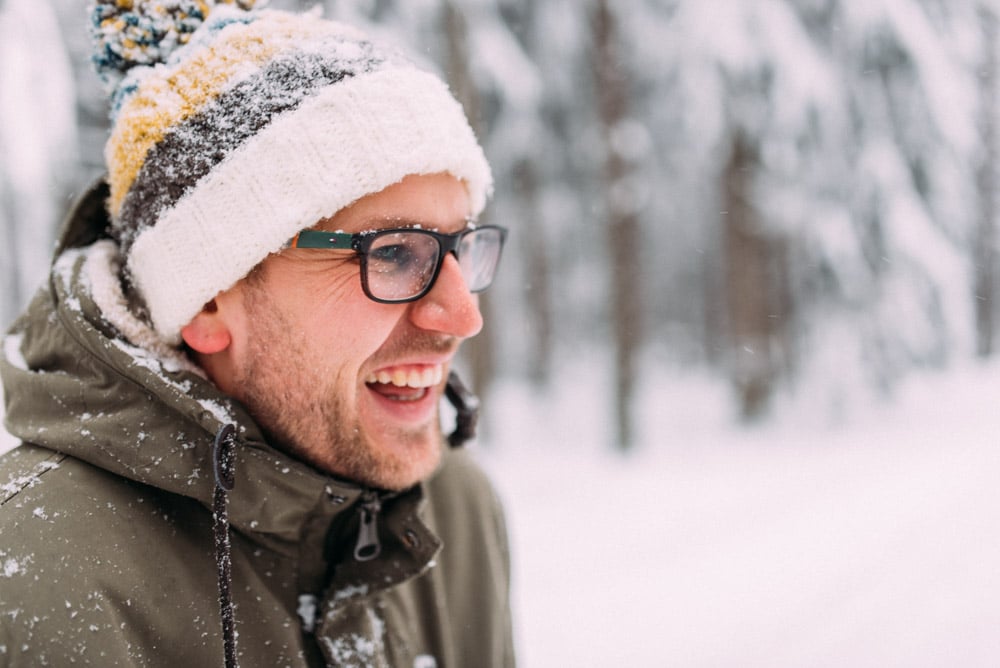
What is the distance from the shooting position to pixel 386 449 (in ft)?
5.78

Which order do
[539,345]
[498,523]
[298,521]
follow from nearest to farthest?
[298,521] → [498,523] → [539,345]

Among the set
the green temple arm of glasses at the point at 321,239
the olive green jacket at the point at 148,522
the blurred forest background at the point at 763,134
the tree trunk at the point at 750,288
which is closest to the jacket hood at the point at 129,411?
the olive green jacket at the point at 148,522

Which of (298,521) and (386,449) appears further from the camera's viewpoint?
(386,449)

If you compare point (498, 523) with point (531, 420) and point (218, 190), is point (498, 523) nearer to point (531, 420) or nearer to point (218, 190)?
point (218, 190)

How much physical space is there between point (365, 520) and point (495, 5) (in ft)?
39.5

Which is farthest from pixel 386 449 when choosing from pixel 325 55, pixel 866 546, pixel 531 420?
pixel 531 420

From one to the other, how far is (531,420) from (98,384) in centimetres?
1571

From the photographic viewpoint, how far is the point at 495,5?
12070mm

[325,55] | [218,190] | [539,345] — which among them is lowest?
[539,345]

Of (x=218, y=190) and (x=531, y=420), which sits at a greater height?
(x=218, y=190)

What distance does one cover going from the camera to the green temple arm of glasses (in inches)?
64.7

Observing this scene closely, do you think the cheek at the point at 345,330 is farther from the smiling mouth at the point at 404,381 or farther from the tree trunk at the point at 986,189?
the tree trunk at the point at 986,189

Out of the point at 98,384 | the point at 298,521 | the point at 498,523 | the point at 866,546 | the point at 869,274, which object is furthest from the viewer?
the point at 869,274

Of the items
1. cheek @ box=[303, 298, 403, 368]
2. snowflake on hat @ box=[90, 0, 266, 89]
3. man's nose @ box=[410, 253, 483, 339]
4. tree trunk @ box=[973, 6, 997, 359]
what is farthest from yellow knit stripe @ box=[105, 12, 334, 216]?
tree trunk @ box=[973, 6, 997, 359]
